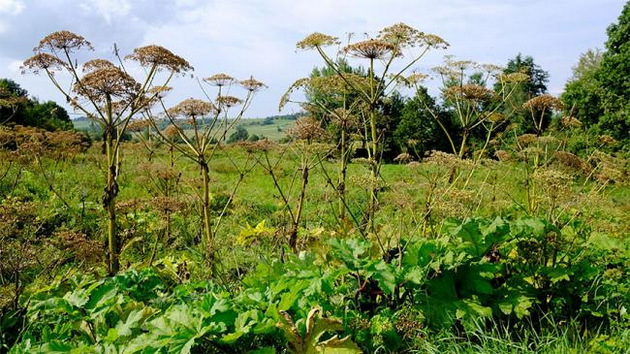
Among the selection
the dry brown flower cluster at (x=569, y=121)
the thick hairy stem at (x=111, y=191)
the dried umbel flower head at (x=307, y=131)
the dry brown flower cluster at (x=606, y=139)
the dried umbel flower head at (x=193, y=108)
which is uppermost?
the dried umbel flower head at (x=193, y=108)

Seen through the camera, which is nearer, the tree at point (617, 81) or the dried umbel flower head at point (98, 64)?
the dried umbel flower head at point (98, 64)

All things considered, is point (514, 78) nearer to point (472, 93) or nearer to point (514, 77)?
point (514, 77)

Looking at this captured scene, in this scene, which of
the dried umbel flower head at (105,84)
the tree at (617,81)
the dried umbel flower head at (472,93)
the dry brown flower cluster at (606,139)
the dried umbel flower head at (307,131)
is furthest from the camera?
the tree at (617,81)

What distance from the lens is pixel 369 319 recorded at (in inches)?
142

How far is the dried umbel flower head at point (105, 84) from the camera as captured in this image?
376 centimetres

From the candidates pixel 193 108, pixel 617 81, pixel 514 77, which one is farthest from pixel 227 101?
pixel 617 81

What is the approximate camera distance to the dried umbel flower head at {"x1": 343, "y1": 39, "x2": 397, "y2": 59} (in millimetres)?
4129

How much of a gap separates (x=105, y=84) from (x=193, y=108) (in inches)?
36.0

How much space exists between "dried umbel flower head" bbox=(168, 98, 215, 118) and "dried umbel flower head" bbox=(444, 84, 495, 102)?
220 cm

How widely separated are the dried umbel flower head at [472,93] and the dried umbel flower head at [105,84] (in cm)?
279

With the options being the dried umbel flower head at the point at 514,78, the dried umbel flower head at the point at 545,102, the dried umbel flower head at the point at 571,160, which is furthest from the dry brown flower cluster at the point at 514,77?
the dried umbel flower head at the point at 571,160

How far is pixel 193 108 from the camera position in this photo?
4.58m

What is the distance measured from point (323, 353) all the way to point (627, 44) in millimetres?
18002

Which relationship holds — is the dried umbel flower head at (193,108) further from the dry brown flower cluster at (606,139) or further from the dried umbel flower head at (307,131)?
the dry brown flower cluster at (606,139)
